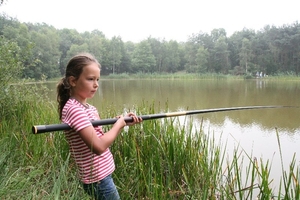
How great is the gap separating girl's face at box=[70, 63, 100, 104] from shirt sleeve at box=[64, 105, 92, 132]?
135 millimetres

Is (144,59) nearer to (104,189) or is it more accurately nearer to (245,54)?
(245,54)

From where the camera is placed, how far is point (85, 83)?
129 centimetres

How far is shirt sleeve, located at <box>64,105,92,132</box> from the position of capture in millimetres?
1122

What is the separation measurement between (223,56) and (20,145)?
126 ft

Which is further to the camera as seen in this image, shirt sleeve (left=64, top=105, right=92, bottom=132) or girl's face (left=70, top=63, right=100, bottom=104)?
girl's face (left=70, top=63, right=100, bottom=104)

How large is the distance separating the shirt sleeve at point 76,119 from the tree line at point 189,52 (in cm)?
2653

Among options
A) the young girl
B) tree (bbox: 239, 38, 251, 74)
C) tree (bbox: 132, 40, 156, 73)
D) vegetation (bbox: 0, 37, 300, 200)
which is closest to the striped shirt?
the young girl

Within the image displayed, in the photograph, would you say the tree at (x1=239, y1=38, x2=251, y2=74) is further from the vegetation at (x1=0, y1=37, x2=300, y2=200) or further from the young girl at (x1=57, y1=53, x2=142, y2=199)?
the young girl at (x1=57, y1=53, x2=142, y2=199)

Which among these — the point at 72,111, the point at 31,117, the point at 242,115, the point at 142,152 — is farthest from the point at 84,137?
the point at 242,115

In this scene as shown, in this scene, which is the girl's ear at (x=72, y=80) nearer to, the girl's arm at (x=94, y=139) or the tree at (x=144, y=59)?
the girl's arm at (x=94, y=139)

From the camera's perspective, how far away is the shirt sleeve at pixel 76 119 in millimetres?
1122

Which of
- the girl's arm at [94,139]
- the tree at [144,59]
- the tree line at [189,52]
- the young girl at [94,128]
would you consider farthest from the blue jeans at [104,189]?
the tree at [144,59]

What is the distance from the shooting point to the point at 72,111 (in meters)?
1.16

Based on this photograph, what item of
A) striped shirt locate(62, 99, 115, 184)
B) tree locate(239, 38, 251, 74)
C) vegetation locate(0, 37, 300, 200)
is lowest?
vegetation locate(0, 37, 300, 200)
